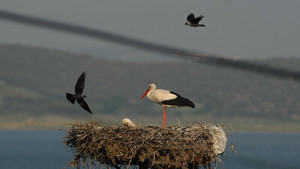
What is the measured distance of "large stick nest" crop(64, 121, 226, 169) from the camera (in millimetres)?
Answer: 17312

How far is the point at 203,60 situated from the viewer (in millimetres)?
9141

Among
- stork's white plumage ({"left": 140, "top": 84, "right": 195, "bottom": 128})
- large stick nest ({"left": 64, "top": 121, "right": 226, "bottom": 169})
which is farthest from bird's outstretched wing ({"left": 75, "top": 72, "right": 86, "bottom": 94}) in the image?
stork's white plumage ({"left": 140, "top": 84, "right": 195, "bottom": 128})

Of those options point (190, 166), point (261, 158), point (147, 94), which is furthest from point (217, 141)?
point (261, 158)

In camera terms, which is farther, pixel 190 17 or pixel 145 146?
pixel 145 146

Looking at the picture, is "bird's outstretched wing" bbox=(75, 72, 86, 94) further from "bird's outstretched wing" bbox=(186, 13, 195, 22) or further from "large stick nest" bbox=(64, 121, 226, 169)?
"bird's outstretched wing" bbox=(186, 13, 195, 22)

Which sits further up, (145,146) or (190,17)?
(190,17)

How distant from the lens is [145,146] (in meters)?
17.3

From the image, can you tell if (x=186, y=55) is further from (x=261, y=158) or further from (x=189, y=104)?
(x=261, y=158)

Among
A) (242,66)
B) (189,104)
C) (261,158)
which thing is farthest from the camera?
(261,158)

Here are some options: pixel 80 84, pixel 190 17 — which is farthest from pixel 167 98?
pixel 190 17

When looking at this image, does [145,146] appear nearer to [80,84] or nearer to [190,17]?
[80,84]

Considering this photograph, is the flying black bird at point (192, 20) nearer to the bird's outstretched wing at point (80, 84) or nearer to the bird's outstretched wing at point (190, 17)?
the bird's outstretched wing at point (190, 17)

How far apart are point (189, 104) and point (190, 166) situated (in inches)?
82.0

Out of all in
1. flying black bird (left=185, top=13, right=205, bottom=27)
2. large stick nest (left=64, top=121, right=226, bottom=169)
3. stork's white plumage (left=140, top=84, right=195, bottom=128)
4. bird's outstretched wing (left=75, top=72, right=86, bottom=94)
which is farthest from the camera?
stork's white plumage (left=140, top=84, right=195, bottom=128)
